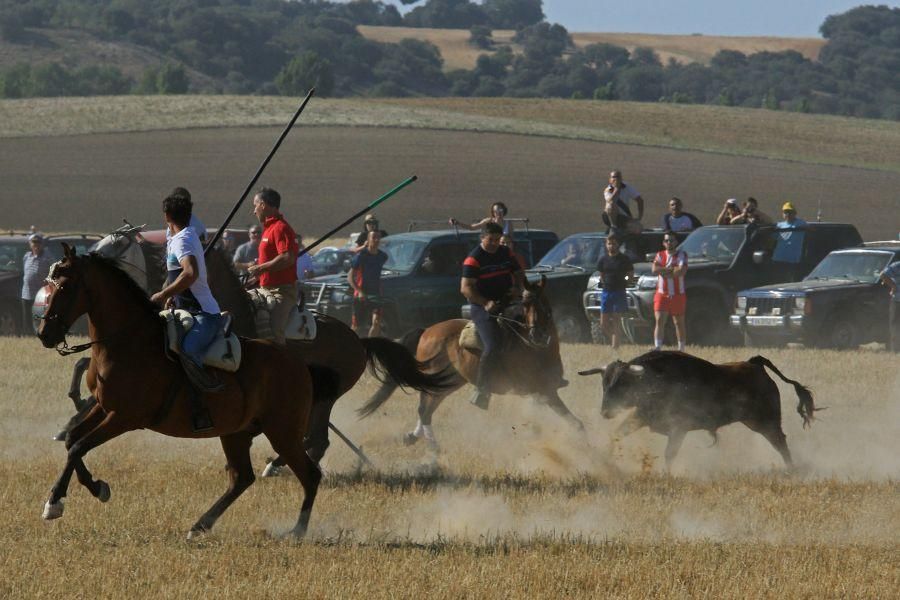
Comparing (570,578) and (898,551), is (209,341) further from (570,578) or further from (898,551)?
(898,551)

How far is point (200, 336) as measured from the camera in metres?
8.47

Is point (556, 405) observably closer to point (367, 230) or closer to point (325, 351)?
point (325, 351)

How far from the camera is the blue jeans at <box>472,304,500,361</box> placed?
1304cm

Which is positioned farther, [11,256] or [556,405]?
[11,256]

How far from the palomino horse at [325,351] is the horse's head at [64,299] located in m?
2.22

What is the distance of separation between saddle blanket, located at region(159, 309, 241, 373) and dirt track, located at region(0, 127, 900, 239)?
3568 cm

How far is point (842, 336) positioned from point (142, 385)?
16.0 m

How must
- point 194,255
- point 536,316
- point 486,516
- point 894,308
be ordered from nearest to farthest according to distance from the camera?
point 194,255 → point 486,516 → point 536,316 → point 894,308

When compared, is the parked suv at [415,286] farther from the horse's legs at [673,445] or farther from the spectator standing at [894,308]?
the horse's legs at [673,445]

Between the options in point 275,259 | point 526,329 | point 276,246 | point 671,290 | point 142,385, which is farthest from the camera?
point 671,290

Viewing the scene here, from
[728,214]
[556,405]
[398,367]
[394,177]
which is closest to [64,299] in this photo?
[398,367]

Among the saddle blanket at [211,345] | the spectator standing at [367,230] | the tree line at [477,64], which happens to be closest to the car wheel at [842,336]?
the spectator standing at [367,230]

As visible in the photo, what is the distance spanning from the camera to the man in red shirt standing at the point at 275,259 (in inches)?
425

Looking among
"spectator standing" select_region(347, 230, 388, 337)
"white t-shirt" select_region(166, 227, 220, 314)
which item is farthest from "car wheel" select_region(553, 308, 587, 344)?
"white t-shirt" select_region(166, 227, 220, 314)
